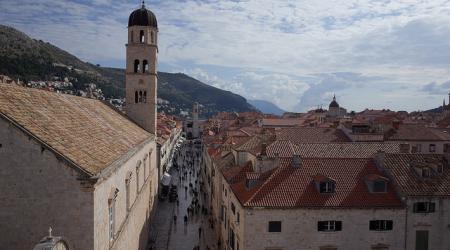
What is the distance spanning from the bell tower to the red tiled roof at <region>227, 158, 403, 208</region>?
53.1ft

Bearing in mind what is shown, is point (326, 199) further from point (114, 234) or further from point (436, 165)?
point (114, 234)

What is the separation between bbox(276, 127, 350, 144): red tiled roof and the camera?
53506 mm

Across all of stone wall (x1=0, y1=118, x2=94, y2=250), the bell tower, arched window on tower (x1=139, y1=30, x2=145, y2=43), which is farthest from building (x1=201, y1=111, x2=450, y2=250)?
arched window on tower (x1=139, y1=30, x2=145, y2=43)

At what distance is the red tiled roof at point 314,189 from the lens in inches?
1033

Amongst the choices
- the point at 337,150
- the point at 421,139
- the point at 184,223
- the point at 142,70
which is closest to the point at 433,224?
the point at 337,150

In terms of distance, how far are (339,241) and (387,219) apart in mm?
3140

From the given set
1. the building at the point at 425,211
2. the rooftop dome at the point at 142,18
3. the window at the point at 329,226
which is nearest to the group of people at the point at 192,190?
the window at the point at 329,226

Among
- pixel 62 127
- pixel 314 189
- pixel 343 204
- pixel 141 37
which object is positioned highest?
pixel 141 37

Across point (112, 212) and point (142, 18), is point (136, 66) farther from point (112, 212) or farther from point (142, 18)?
point (112, 212)

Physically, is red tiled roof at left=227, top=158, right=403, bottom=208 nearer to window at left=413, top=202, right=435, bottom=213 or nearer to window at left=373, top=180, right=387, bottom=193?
window at left=373, top=180, right=387, bottom=193

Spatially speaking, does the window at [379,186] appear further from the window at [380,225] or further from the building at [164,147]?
the building at [164,147]

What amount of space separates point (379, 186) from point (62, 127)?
18.8 meters

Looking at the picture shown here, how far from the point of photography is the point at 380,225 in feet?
87.4

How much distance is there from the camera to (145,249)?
3462 centimetres
